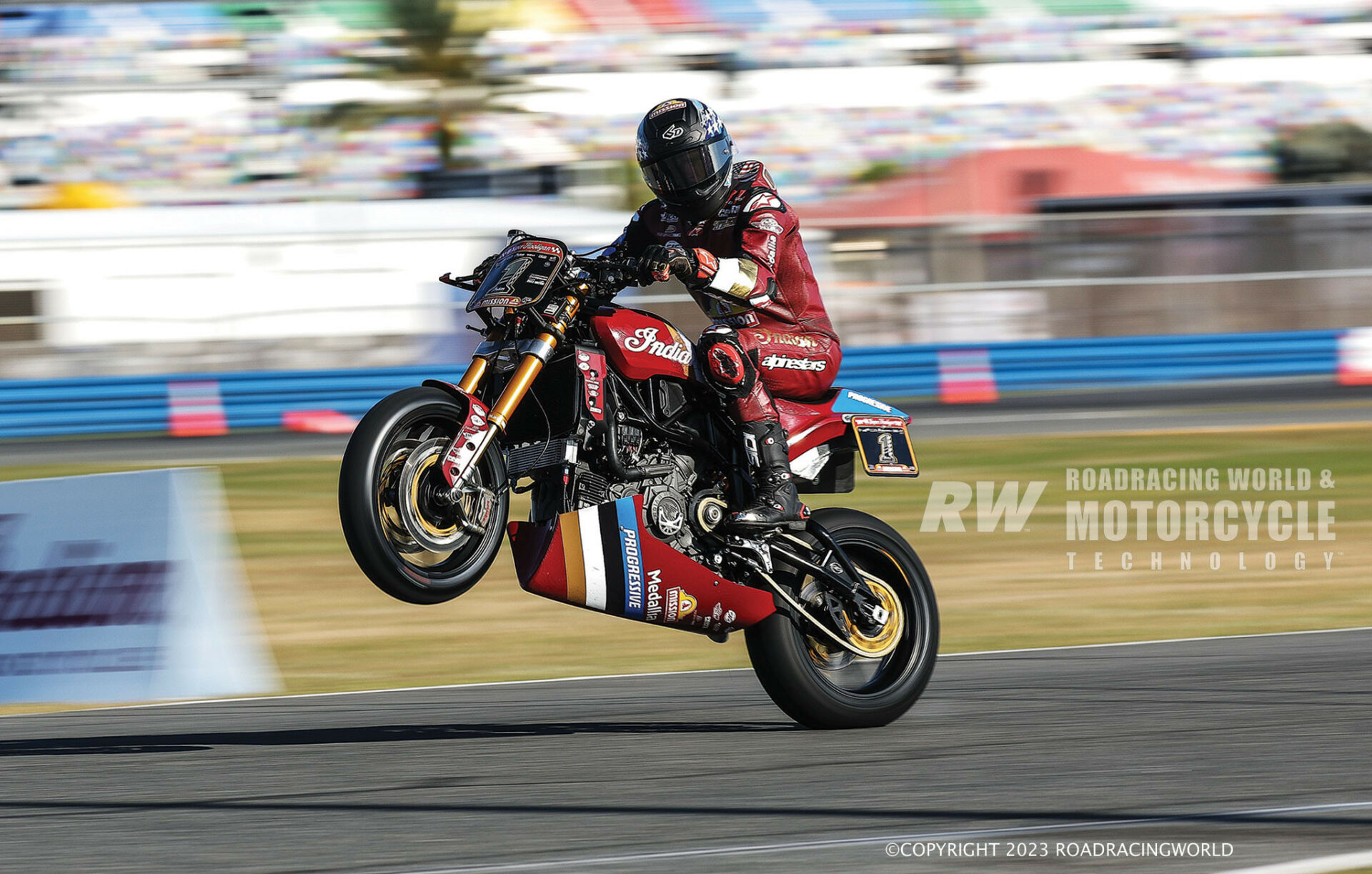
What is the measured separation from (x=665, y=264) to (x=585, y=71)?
23723mm

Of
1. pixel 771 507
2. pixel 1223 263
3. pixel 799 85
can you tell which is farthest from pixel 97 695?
pixel 799 85

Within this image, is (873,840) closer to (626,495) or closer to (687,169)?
(626,495)

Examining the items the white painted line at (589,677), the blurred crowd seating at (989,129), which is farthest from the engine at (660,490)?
the blurred crowd seating at (989,129)

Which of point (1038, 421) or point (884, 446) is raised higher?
point (884, 446)

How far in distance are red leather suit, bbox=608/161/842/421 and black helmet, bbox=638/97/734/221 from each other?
10cm

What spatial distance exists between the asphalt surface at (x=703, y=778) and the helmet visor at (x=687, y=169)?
1972 mm

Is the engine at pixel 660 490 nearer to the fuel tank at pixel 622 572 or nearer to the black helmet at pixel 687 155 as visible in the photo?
the fuel tank at pixel 622 572

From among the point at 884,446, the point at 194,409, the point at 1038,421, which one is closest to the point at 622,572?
the point at 884,446

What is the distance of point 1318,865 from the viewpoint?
3928 millimetres

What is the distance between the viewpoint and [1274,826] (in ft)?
14.2

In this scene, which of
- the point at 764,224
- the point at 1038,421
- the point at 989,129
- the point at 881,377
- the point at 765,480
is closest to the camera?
the point at 765,480

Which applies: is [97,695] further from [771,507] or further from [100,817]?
[771,507]

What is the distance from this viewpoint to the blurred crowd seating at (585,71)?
84.8 feet

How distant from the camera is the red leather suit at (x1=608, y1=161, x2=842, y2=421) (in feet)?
18.8
